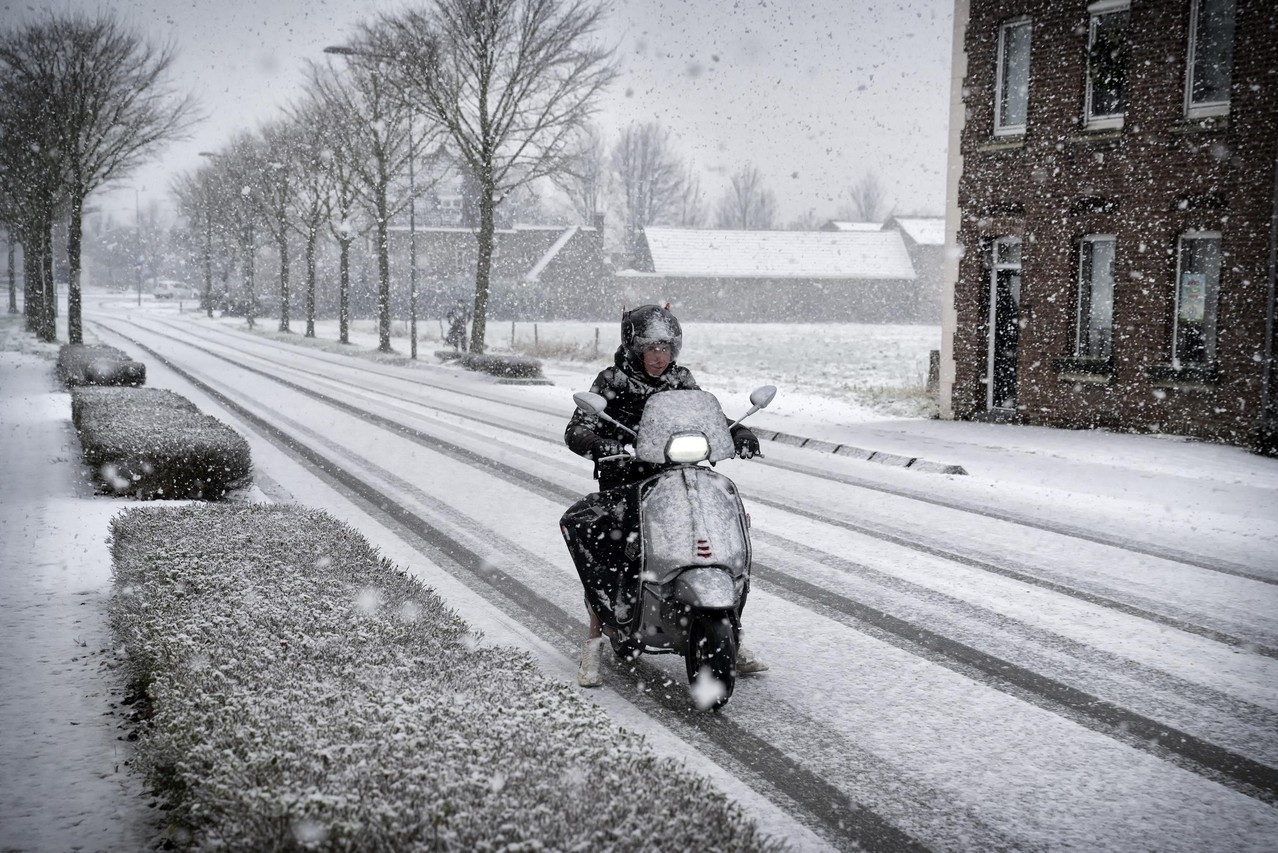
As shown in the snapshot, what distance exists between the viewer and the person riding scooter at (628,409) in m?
5.05

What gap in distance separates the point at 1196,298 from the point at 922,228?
65.2 meters

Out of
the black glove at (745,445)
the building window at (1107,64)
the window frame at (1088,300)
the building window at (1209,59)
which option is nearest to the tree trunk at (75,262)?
the window frame at (1088,300)

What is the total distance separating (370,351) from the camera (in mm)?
38188

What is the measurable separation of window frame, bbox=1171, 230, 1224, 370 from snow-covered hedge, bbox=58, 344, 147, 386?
54.2 ft

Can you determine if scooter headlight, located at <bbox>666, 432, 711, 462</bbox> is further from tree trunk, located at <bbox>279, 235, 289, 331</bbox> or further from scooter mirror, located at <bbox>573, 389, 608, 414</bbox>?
tree trunk, located at <bbox>279, 235, 289, 331</bbox>

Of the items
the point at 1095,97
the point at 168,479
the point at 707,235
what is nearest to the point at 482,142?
the point at 1095,97

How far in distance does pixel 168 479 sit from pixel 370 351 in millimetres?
29382

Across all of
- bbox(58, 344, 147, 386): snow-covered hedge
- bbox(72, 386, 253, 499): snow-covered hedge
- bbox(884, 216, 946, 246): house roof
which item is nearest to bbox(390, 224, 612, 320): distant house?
bbox(884, 216, 946, 246): house roof

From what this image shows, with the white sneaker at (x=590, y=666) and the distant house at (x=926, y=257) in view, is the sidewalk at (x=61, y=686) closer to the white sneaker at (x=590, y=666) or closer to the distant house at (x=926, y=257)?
the white sneaker at (x=590, y=666)

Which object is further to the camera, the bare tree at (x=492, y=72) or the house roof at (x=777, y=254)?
the house roof at (x=777, y=254)

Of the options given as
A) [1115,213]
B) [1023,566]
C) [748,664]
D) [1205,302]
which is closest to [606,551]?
[748,664]

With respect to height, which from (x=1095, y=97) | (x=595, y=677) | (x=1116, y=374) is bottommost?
(x=595, y=677)

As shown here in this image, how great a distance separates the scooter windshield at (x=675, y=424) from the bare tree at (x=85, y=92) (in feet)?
96.0

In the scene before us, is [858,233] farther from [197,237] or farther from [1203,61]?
[1203,61]
